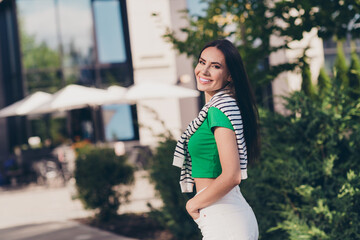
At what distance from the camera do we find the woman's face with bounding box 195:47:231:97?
92.0 inches

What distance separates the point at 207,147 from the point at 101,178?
5.79 meters

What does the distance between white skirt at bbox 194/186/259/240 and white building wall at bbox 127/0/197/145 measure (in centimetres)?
1386

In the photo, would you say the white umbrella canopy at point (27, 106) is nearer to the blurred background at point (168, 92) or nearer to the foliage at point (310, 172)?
the blurred background at point (168, 92)

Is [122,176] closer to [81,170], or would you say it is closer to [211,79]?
[81,170]

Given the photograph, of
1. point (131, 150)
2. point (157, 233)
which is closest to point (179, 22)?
point (131, 150)

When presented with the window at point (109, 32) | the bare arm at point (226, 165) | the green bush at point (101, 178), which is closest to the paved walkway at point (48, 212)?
the green bush at point (101, 178)

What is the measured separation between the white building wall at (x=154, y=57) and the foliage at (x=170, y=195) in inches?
398

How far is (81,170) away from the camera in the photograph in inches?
309

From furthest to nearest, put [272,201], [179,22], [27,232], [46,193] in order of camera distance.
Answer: [179,22]
[46,193]
[27,232]
[272,201]

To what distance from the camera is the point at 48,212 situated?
388 inches

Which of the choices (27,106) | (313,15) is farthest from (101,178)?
(27,106)

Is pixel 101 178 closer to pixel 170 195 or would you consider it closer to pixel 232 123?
pixel 170 195

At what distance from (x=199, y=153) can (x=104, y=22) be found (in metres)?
16.7

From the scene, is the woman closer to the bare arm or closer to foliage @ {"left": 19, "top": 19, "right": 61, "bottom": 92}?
the bare arm
